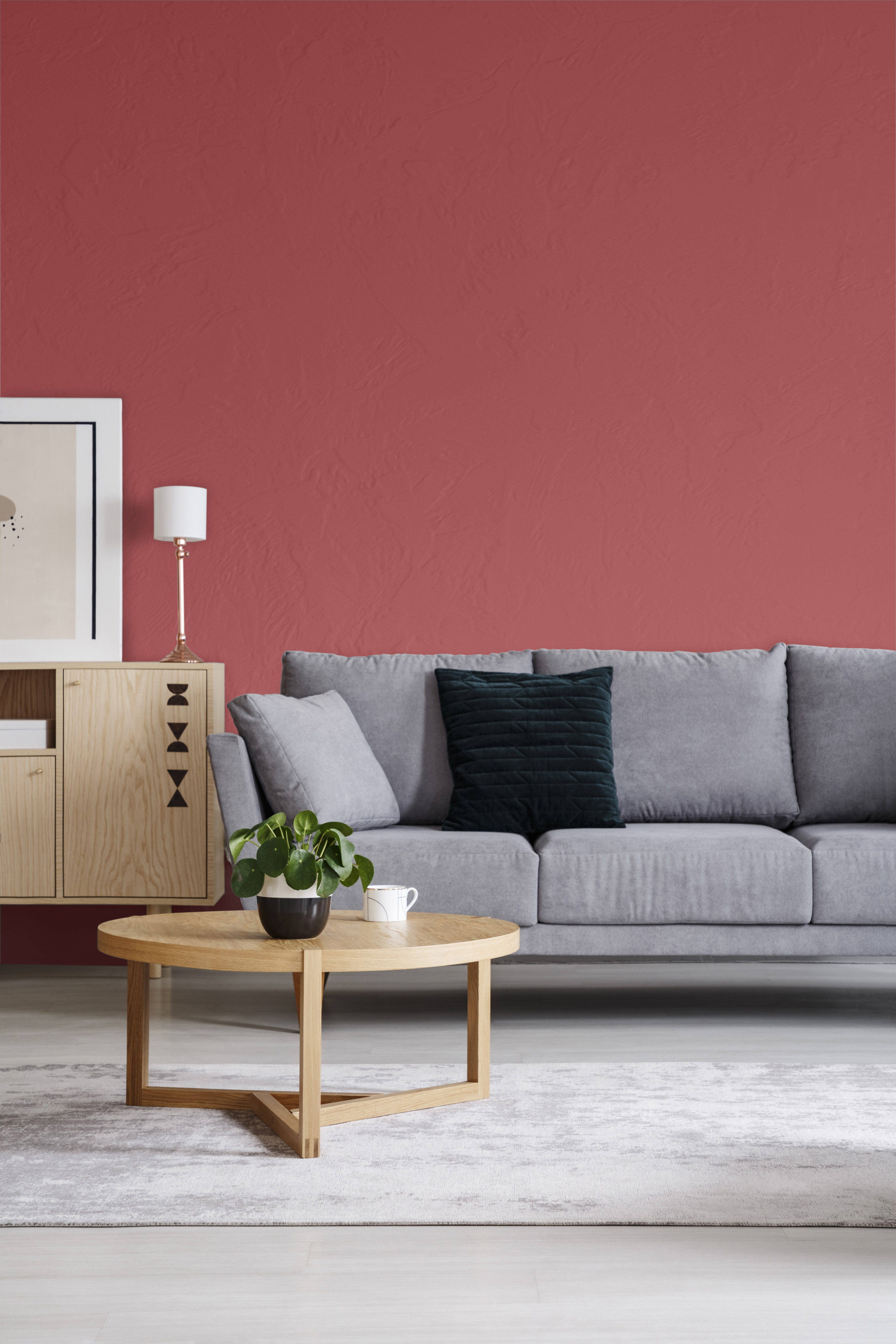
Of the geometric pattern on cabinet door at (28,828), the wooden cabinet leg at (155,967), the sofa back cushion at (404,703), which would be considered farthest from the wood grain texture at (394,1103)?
the geometric pattern on cabinet door at (28,828)

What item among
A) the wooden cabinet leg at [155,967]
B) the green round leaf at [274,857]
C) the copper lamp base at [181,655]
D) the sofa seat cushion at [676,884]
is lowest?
the wooden cabinet leg at [155,967]

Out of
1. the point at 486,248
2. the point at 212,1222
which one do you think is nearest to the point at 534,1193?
the point at 212,1222

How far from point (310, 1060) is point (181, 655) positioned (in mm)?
2052

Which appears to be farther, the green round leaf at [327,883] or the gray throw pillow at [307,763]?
the gray throw pillow at [307,763]

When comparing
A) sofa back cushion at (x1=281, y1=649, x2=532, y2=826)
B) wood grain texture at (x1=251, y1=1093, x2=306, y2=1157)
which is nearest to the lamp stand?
sofa back cushion at (x1=281, y1=649, x2=532, y2=826)

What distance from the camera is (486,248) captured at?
4207 millimetres

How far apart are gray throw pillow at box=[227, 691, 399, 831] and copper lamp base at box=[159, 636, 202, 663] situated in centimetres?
63

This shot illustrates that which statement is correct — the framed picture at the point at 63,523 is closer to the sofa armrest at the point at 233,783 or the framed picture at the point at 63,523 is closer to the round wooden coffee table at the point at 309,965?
the sofa armrest at the point at 233,783

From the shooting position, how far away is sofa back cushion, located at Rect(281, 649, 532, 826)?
362 centimetres

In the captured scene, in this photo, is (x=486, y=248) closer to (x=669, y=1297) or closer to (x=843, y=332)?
(x=843, y=332)

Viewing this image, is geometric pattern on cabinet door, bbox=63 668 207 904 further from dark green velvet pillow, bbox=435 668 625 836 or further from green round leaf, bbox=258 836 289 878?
green round leaf, bbox=258 836 289 878

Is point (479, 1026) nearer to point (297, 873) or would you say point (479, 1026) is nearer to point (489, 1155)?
point (489, 1155)

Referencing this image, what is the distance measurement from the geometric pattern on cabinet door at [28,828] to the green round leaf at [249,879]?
64.0 inches

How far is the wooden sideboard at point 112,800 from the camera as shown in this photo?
3.74m
